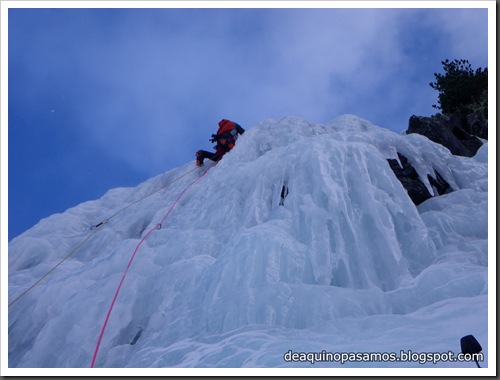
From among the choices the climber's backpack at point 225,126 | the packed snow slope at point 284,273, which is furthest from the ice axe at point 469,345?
the climber's backpack at point 225,126

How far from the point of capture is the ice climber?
890cm

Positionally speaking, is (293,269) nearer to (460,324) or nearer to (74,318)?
(460,324)

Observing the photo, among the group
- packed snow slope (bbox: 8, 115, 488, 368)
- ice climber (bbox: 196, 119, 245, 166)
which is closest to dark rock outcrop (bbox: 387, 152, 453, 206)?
packed snow slope (bbox: 8, 115, 488, 368)

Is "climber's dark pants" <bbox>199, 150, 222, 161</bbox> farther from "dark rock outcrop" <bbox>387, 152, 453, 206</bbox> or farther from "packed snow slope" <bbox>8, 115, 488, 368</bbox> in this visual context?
"dark rock outcrop" <bbox>387, 152, 453, 206</bbox>

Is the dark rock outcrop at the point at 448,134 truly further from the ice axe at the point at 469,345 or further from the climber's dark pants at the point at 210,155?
the ice axe at the point at 469,345

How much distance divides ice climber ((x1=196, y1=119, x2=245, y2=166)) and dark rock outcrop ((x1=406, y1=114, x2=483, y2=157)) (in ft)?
10.8

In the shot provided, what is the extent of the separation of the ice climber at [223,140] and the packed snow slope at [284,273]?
1.96m

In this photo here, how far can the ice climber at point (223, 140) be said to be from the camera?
8898 mm

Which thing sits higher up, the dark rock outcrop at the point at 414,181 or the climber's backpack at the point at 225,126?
the climber's backpack at the point at 225,126

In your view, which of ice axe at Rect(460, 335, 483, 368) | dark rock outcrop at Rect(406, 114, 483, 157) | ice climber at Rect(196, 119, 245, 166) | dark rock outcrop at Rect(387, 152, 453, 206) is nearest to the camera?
ice axe at Rect(460, 335, 483, 368)

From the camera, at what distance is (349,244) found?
4.58 meters

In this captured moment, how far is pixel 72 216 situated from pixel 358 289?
590cm

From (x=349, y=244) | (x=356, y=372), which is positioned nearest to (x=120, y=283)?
(x=349, y=244)

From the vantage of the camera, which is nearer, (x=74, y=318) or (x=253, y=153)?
(x=74, y=318)
